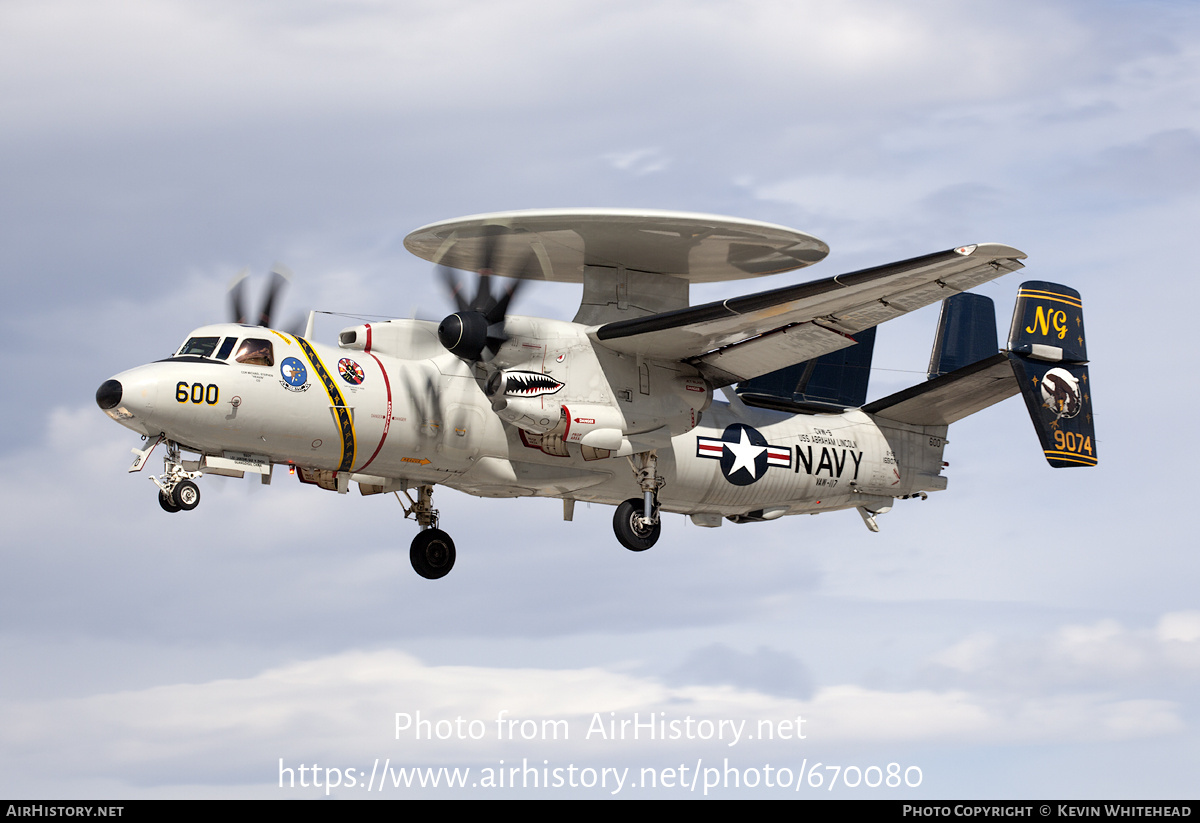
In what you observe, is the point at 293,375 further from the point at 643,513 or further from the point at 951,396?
the point at 951,396

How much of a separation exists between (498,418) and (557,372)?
1247 millimetres

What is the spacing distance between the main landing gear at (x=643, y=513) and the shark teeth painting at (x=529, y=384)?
228 centimetres

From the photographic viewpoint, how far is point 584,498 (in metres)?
24.4

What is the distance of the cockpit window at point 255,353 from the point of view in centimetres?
2042

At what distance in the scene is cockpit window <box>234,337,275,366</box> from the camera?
20.4m

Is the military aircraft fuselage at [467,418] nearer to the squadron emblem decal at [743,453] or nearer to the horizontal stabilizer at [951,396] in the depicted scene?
the squadron emblem decal at [743,453]

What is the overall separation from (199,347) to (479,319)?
4.04 m

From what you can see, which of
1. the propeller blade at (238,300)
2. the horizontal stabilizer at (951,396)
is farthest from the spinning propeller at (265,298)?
the horizontal stabilizer at (951,396)

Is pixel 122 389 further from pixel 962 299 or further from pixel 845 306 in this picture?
pixel 962 299

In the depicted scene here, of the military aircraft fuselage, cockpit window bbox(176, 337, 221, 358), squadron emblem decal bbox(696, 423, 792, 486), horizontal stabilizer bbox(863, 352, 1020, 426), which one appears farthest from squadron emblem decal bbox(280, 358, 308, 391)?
horizontal stabilizer bbox(863, 352, 1020, 426)

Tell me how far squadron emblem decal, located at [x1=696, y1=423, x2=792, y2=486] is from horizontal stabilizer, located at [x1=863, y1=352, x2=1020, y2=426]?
8.74 feet

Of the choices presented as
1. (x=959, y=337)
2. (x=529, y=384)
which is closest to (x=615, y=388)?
(x=529, y=384)

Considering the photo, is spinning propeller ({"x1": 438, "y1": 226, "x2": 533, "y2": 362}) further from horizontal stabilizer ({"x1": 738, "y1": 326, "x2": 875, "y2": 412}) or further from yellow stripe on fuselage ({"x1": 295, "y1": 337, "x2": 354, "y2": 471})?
horizontal stabilizer ({"x1": 738, "y1": 326, "x2": 875, "y2": 412})

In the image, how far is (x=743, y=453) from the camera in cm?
2480
